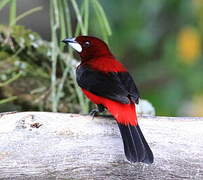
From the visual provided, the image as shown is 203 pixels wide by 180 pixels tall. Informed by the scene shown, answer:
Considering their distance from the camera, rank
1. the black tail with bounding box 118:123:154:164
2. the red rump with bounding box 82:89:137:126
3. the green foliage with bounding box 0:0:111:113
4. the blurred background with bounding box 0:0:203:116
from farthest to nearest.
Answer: the green foliage with bounding box 0:0:111:113, the blurred background with bounding box 0:0:203:116, the red rump with bounding box 82:89:137:126, the black tail with bounding box 118:123:154:164

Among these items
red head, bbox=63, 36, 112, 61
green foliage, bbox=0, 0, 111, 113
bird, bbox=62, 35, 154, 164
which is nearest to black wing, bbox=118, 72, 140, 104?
bird, bbox=62, 35, 154, 164

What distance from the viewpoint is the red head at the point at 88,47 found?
13.4 ft

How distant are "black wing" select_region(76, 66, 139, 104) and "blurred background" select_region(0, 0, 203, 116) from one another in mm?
561

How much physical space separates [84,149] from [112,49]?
3.83 m

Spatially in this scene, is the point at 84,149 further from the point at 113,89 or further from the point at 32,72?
the point at 32,72

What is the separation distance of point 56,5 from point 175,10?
284 cm

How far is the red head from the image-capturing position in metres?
4.09

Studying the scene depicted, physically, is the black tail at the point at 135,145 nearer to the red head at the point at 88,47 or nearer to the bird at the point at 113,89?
the bird at the point at 113,89

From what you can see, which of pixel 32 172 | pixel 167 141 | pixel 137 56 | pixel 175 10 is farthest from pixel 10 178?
pixel 137 56

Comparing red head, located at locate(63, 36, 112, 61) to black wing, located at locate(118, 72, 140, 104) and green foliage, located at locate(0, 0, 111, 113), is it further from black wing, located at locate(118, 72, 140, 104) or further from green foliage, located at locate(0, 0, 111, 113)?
green foliage, located at locate(0, 0, 111, 113)

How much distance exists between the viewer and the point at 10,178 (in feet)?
10.3

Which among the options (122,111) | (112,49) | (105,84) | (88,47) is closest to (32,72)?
(88,47)

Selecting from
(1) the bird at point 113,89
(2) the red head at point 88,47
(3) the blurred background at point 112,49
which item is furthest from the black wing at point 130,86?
(3) the blurred background at point 112,49

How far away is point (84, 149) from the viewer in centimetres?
321
